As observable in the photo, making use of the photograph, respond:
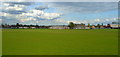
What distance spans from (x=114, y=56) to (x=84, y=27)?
165ft

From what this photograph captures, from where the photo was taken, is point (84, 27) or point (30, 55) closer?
point (30, 55)

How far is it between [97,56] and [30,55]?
381cm

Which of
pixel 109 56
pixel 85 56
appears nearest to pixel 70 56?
pixel 85 56

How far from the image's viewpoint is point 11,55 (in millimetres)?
8328

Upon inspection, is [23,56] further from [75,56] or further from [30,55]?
[75,56]

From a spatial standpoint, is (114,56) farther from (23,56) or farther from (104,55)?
(23,56)

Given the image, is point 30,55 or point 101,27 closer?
point 30,55

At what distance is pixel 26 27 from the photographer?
58094mm

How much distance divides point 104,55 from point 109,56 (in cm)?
28

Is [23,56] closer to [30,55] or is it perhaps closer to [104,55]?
[30,55]

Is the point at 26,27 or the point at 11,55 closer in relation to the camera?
the point at 11,55

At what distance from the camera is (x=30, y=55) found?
823cm

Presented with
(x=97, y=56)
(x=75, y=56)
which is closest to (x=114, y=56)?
(x=97, y=56)

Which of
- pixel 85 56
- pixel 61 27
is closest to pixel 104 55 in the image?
pixel 85 56
